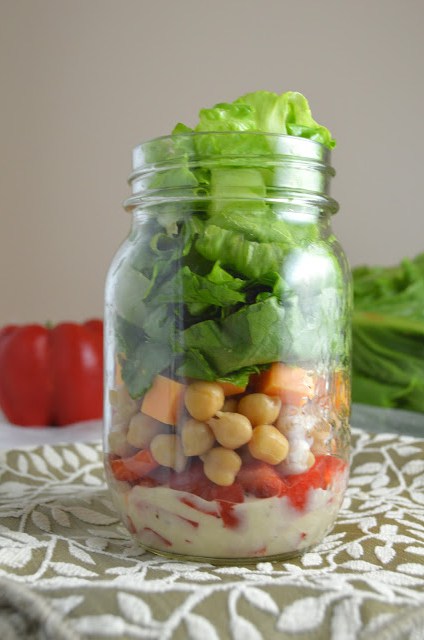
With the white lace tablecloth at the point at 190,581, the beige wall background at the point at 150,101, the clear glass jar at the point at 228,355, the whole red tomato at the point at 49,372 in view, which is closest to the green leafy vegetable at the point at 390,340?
the beige wall background at the point at 150,101

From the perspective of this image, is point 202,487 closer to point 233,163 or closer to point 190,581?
point 190,581

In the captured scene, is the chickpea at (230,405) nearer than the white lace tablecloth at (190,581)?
No

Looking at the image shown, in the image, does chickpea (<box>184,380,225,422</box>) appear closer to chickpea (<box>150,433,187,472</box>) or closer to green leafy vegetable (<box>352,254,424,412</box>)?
chickpea (<box>150,433,187,472</box>)

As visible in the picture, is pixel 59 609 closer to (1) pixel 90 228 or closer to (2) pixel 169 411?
(2) pixel 169 411

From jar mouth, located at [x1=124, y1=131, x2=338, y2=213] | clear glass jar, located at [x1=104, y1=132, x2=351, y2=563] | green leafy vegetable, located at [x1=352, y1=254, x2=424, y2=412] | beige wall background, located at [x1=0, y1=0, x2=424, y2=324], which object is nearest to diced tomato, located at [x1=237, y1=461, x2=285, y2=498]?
clear glass jar, located at [x1=104, y1=132, x2=351, y2=563]

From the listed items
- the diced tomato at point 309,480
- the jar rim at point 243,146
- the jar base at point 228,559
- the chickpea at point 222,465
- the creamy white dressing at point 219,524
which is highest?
the jar rim at point 243,146

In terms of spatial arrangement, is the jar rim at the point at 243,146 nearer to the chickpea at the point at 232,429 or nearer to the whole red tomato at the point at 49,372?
the chickpea at the point at 232,429

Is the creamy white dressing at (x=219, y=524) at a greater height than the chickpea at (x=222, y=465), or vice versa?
the chickpea at (x=222, y=465)

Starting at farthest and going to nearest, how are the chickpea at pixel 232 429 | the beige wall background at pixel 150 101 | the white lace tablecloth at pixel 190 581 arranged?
the beige wall background at pixel 150 101
the chickpea at pixel 232 429
the white lace tablecloth at pixel 190 581

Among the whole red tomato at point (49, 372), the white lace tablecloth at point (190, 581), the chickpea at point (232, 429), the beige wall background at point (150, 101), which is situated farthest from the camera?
the beige wall background at point (150, 101)
